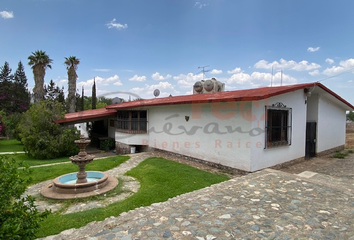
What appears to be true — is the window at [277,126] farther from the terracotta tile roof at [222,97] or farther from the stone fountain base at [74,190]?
the stone fountain base at [74,190]

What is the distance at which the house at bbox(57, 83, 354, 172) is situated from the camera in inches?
277

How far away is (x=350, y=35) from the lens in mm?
10609

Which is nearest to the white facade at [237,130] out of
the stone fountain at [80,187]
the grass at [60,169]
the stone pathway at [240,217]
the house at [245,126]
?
the house at [245,126]

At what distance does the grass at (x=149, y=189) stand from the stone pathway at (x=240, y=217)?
396 mm

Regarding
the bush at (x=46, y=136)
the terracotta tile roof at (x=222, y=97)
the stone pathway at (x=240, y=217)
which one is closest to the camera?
the stone pathway at (x=240, y=217)

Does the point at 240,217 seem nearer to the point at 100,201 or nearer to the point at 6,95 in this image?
the point at 100,201

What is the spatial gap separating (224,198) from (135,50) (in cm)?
1379

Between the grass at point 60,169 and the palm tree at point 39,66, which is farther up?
the palm tree at point 39,66

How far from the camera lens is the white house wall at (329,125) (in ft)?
34.3

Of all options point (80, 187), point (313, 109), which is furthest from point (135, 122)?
point (313, 109)

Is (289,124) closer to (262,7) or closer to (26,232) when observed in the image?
(262,7)

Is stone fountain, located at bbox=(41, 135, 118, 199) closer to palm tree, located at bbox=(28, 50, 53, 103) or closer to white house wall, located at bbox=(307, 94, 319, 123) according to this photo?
white house wall, located at bbox=(307, 94, 319, 123)

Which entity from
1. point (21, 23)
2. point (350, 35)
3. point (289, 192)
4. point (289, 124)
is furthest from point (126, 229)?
point (21, 23)

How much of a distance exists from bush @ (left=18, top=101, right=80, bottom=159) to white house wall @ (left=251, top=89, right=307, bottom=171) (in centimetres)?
1146
